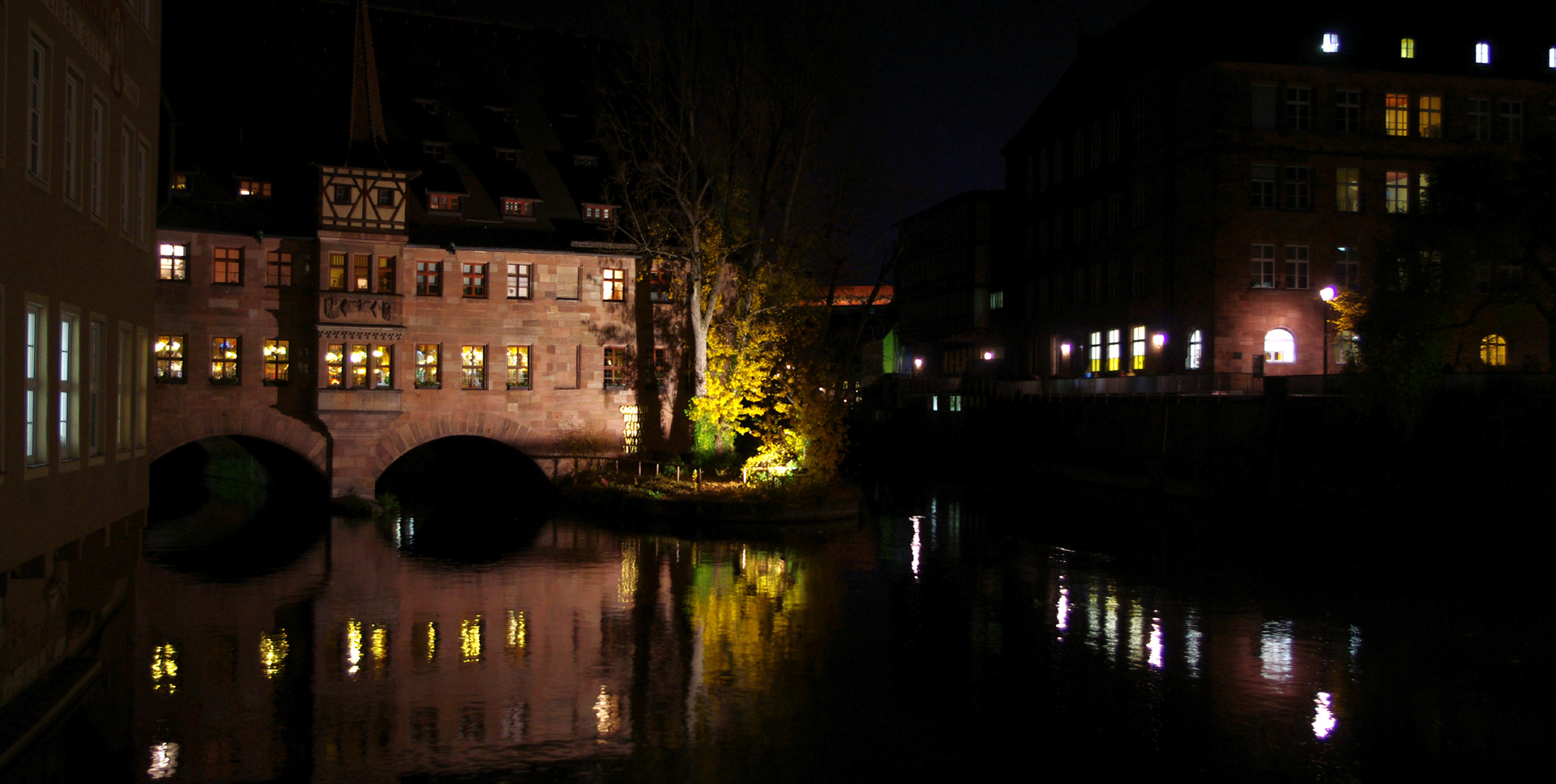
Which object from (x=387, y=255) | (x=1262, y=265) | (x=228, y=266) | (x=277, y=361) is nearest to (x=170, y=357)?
(x=277, y=361)

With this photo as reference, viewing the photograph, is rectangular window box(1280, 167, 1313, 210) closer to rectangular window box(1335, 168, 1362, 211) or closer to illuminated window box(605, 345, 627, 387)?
rectangular window box(1335, 168, 1362, 211)

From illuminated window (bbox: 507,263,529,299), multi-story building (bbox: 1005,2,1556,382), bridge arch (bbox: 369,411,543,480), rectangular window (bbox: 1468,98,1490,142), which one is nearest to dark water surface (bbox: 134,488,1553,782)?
bridge arch (bbox: 369,411,543,480)

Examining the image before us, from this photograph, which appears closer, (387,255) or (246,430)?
(246,430)

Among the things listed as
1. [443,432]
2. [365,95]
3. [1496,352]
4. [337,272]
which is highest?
[365,95]

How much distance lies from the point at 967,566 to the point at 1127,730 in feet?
42.0

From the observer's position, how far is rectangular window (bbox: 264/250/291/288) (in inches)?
1438

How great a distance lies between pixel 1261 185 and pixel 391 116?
34.0 metres

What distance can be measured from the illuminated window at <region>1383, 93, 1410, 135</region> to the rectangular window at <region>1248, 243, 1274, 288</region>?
7.09 meters

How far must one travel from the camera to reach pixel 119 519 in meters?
15.1

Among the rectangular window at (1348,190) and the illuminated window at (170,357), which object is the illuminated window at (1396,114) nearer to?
the rectangular window at (1348,190)

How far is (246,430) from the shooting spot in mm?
36594

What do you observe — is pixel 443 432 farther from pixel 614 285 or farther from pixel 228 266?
pixel 228 266

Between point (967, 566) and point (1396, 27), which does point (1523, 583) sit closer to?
point (967, 566)

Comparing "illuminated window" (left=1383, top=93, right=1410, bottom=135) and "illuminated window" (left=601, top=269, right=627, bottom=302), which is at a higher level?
"illuminated window" (left=1383, top=93, right=1410, bottom=135)
